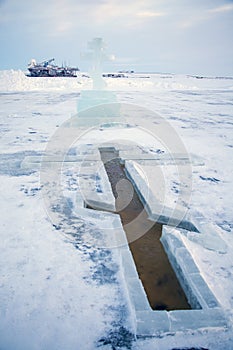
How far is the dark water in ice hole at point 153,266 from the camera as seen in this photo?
94.3 inches

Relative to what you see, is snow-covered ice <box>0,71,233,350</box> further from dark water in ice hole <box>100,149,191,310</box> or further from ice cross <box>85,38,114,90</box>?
ice cross <box>85,38,114,90</box>

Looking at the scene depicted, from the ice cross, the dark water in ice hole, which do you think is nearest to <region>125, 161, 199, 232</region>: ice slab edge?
the dark water in ice hole

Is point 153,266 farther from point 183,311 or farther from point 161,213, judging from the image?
point 161,213

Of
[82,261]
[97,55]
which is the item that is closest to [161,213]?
[82,261]

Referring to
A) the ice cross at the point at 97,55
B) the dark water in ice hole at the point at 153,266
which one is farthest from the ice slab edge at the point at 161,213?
the ice cross at the point at 97,55

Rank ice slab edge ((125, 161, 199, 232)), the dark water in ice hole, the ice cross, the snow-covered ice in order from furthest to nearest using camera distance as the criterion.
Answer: the ice cross → ice slab edge ((125, 161, 199, 232)) → the dark water in ice hole → the snow-covered ice

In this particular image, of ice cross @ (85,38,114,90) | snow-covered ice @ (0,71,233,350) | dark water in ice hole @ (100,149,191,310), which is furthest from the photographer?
ice cross @ (85,38,114,90)

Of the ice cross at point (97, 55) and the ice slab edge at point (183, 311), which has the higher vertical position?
the ice cross at point (97, 55)

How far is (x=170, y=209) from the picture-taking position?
371 centimetres

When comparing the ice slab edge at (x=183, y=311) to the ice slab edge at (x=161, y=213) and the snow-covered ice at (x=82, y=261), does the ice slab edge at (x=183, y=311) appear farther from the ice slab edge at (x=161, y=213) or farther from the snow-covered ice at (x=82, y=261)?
the ice slab edge at (x=161, y=213)

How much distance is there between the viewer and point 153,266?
2820 millimetres

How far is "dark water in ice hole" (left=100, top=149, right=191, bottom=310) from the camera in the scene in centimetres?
239

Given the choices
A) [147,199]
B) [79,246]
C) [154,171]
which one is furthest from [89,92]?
[79,246]

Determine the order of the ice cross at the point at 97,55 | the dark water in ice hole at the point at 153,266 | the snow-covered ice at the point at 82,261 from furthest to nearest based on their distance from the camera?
1. the ice cross at the point at 97,55
2. the dark water in ice hole at the point at 153,266
3. the snow-covered ice at the point at 82,261
